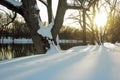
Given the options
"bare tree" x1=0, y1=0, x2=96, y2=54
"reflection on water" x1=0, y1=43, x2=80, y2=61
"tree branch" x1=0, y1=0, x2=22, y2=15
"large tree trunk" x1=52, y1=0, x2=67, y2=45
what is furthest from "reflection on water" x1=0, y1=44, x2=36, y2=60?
"tree branch" x1=0, y1=0, x2=22, y2=15

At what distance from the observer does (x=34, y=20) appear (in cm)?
979

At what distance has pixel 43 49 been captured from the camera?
10195 mm

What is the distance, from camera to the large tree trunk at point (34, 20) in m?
9.66

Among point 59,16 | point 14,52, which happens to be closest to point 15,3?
point 59,16

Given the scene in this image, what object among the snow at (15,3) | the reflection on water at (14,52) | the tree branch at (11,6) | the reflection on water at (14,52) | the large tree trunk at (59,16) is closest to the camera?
the tree branch at (11,6)

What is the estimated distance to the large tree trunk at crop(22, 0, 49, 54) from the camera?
9656mm

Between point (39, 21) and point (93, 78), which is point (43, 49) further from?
point (93, 78)

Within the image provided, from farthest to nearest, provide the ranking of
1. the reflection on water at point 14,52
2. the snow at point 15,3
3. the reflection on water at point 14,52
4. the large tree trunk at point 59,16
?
the reflection on water at point 14,52 < the reflection on water at point 14,52 < the large tree trunk at point 59,16 < the snow at point 15,3

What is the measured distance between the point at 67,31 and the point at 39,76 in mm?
57191

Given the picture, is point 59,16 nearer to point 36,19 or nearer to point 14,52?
point 36,19

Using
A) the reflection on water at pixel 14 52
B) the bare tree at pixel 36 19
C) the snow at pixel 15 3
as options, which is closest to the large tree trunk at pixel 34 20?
the bare tree at pixel 36 19

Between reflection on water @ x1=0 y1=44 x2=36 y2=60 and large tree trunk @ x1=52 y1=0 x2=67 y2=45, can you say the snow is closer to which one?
large tree trunk @ x1=52 y1=0 x2=67 y2=45

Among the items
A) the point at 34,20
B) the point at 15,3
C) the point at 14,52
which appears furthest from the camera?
the point at 14,52

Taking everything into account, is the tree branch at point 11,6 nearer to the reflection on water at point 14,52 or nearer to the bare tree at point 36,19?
the bare tree at point 36,19
